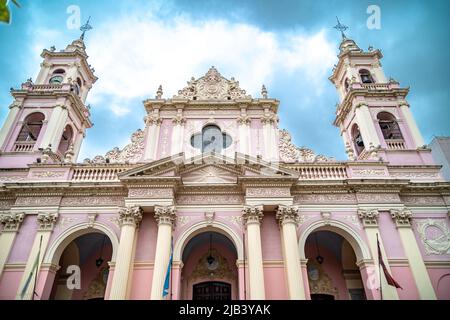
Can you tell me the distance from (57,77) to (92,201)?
37.3 ft

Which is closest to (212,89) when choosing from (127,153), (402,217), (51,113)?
(127,153)

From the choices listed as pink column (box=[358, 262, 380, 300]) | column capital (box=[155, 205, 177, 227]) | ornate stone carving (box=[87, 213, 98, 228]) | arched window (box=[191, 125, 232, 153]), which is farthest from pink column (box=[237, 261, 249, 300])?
ornate stone carving (box=[87, 213, 98, 228])

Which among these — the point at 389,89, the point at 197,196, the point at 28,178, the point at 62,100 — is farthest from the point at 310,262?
the point at 62,100

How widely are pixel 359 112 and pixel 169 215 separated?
12.5 metres

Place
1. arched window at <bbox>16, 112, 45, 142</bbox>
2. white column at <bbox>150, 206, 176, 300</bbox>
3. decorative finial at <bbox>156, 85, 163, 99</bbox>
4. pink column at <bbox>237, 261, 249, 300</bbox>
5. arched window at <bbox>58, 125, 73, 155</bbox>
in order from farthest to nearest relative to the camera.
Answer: arched window at <bbox>58, 125, 73, 155</bbox> < decorative finial at <bbox>156, 85, 163, 99</bbox> < arched window at <bbox>16, 112, 45, 142</bbox> < pink column at <bbox>237, 261, 249, 300</bbox> < white column at <bbox>150, 206, 176, 300</bbox>

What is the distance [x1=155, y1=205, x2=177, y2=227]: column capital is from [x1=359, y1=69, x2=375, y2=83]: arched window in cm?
1548

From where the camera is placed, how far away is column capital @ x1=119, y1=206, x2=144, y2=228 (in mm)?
12789

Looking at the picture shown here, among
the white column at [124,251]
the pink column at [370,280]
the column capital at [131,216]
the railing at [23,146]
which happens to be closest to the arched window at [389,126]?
the pink column at [370,280]

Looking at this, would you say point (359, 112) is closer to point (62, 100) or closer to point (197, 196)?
point (197, 196)

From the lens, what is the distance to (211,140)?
16.9 metres

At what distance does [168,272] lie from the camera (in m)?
11.0

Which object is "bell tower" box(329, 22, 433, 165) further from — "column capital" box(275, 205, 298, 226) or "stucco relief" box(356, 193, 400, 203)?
"column capital" box(275, 205, 298, 226)

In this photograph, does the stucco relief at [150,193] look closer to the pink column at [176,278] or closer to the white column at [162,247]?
the white column at [162,247]

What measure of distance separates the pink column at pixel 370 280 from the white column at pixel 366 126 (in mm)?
6903
